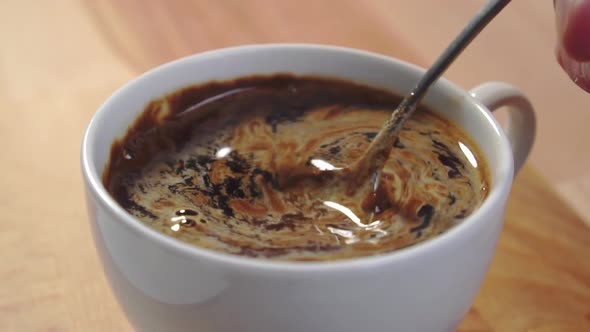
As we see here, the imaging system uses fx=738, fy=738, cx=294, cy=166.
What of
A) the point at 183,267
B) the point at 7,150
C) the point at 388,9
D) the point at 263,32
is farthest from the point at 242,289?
the point at 388,9

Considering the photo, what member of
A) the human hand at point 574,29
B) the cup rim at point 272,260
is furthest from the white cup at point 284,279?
the human hand at point 574,29

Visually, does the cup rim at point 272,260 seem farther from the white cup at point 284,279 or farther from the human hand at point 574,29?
the human hand at point 574,29

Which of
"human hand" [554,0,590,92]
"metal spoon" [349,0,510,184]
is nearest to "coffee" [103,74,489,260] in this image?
"metal spoon" [349,0,510,184]

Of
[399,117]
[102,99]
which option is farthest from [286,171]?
[102,99]

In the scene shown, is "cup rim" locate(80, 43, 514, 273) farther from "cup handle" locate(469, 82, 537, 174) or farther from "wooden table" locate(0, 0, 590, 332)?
"wooden table" locate(0, 0, 590, 332)

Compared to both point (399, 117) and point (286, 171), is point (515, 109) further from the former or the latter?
point (286, 171)
